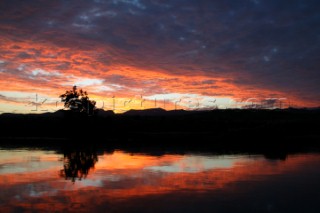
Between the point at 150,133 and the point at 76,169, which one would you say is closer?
the point at 76,169

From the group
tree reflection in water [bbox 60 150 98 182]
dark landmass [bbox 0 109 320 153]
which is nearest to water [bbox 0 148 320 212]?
tree reflection in water [bbox 60 150 98 182]

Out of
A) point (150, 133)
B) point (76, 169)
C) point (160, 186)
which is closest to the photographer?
point (160, 186)

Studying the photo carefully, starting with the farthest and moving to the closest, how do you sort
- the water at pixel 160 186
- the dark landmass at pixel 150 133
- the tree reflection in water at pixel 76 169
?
the dark landmass at pixel 150 133
the tree reflection in water at pixel 76 169
the water at pixel 160 186

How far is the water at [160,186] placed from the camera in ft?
40.3

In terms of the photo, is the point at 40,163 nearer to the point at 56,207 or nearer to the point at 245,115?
the point at 56,207

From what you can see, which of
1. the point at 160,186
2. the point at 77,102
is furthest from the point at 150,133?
the point at 160,186

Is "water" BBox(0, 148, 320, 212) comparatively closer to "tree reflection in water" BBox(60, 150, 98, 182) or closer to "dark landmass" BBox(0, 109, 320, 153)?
"tree reflection in water" BBox(60, 150, 98, 182)

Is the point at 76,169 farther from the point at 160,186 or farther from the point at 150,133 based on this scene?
the point at 150,133

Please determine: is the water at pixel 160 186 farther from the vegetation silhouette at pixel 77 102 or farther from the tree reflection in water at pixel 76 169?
the vegetation silhouette at pixel 77 102

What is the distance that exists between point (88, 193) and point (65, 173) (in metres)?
5.64

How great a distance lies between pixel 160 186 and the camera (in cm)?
1578

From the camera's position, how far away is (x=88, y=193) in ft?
46.7

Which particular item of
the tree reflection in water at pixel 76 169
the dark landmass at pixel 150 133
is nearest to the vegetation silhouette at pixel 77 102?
the dark landmass at pixel 150 133

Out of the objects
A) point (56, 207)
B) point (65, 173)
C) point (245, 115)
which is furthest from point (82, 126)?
point (245, 115)
